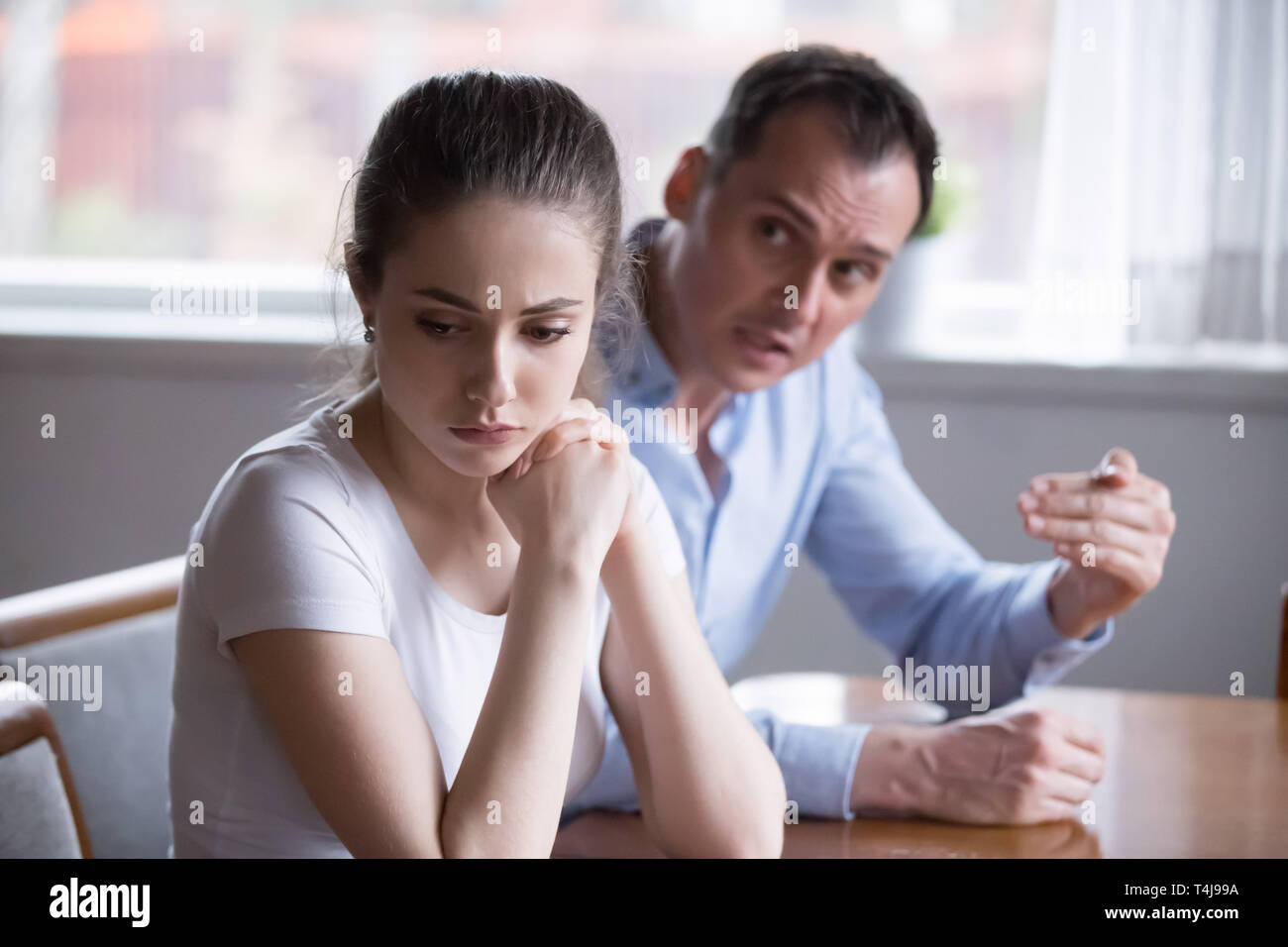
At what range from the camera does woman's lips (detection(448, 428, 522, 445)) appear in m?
0.82

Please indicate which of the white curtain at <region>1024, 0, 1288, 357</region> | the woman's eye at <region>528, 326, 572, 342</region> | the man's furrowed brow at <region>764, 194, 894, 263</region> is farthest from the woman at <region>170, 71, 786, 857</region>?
the white curtain at <region>1024, 0, 1288, 357</region>

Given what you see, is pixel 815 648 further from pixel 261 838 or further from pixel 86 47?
pixel 86 47

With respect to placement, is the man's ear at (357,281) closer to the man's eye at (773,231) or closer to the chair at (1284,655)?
the man's eye at (773,231)

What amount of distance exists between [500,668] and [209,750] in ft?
Result: 0.78

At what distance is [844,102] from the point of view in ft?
4.15

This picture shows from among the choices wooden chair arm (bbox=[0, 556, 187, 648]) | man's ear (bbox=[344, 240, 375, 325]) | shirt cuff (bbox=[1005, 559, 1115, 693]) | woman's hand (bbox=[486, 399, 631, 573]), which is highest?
man's ear (bbox=[344, 240, 375, 325])

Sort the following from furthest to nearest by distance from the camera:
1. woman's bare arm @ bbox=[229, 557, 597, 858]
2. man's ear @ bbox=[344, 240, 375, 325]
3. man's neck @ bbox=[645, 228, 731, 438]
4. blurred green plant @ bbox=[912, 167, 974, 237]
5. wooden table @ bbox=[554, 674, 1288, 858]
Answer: blurred green plant @ bbox=[912, 167, 974, 237] → man's neck @ bbox=[645, 228, 731, 438] → wooden table @ bbox=[554, 674, 1288, 858] → man's ear @ bbox=[344, 240, 375, 325] → woman's bare arm @ bbox=[229, 557, 597, 858]

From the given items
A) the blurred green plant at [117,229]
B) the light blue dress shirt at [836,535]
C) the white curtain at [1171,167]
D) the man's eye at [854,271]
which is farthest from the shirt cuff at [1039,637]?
the blurred green plant at [117,229]

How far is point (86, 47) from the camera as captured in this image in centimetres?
235

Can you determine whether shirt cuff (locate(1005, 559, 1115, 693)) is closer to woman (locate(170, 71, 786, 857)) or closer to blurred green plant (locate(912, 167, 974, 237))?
woman (locate(170, 71, 786, 857))

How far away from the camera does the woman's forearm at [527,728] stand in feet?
2.47

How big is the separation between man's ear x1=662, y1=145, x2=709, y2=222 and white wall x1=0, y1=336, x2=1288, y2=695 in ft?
2.43

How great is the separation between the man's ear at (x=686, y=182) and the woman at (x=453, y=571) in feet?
1.48
